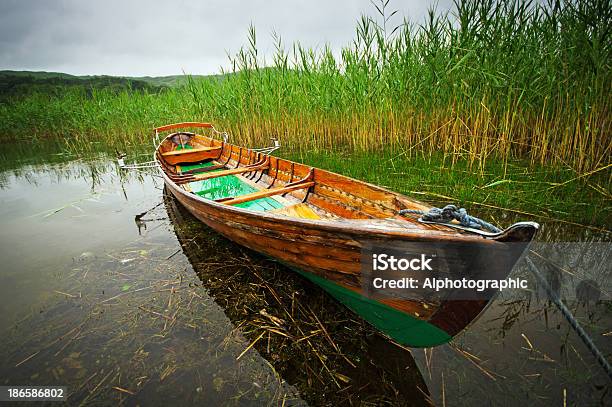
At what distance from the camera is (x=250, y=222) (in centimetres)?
222

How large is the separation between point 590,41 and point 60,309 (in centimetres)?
590

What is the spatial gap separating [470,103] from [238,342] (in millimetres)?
4285

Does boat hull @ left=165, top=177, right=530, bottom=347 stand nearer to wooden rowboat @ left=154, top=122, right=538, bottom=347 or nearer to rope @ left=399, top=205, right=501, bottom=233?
wooden rowboat @ left=154, top=122, right=538, bottom=347

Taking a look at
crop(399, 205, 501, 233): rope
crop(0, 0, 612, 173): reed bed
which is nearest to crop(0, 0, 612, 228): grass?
crop(0, 0, 612, 173): reed bed

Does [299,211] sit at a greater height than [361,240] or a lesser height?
lesser

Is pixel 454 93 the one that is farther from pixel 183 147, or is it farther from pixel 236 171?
pixel 183 147

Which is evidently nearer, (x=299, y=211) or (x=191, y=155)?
(x=299, y=211)

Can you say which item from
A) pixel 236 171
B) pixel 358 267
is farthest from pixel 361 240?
pixel 236 171

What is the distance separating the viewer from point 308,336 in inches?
78.1

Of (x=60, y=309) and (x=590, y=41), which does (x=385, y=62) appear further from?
(x=60, y=309)

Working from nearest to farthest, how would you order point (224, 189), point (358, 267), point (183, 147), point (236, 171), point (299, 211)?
point (358, 267) < point (299, 211) < point (236, 171) < point (224, 189) < point (183, 147)

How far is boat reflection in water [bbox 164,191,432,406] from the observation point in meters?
1.59

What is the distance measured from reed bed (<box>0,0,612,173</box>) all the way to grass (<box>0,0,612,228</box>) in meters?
0.02

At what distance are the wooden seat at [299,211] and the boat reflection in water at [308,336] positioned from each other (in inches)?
21.1
